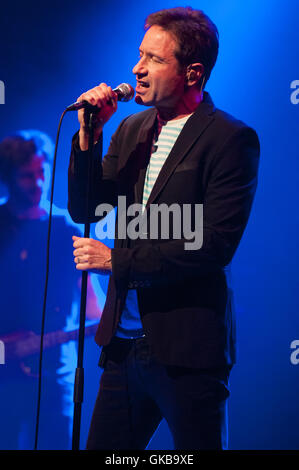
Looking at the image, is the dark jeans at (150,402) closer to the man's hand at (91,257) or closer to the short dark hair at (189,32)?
the man's hand at (91,257)

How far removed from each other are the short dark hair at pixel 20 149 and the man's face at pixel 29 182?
0.02 meters

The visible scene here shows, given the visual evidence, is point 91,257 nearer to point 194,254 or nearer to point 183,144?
point 194,254

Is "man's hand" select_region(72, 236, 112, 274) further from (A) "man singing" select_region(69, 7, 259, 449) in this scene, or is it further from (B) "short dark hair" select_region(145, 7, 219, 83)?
(B) "short dark hair" select_region(145, 7, 219, 83)

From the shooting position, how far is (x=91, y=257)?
1.35 m

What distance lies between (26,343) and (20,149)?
2.98ft

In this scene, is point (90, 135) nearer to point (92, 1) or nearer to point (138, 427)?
point (138, 427)

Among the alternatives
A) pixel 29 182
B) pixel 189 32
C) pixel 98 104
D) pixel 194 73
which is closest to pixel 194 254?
pixel 98 104

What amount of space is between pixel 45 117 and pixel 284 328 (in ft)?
5.07

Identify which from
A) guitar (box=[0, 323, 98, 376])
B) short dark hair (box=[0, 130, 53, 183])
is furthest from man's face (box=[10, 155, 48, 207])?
guitar (box=[0, 323, 98, 376])

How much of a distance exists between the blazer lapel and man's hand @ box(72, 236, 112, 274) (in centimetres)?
22

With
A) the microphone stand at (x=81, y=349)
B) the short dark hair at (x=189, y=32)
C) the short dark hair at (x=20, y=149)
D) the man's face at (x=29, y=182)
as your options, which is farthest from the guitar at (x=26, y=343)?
the short dark hair at (x=189, y=32)

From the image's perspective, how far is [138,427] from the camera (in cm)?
151

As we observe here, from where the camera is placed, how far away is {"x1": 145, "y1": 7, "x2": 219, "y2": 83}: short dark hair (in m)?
1.56

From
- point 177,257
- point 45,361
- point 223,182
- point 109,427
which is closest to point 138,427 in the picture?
point 109,427
